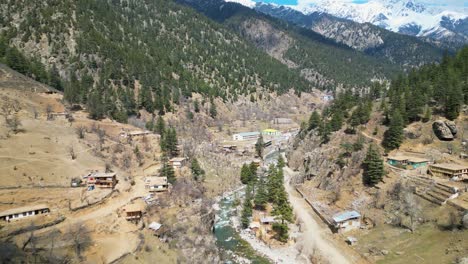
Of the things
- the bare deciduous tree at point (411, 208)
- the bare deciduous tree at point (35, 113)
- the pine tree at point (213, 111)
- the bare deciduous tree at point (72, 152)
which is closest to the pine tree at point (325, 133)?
the bare deciduous tree at point (411, 208)

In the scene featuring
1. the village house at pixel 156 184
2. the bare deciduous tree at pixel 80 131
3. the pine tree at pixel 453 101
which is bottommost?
the village house at pixel 156 184

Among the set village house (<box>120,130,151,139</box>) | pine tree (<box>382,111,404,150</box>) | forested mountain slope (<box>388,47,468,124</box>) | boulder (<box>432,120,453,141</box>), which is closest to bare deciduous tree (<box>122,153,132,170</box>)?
village house (<box>120,130,151,139</box>)

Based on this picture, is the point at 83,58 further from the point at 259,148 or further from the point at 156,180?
the point at 156,180

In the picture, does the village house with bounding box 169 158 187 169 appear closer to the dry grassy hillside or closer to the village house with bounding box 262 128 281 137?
the dry grassy hillside

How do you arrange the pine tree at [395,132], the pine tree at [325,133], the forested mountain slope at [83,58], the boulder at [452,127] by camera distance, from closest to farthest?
the boulder at [452,127]
the pine tree at [395,132]
the pine tree at [325,133]
the forested mountain slope at [83,58]

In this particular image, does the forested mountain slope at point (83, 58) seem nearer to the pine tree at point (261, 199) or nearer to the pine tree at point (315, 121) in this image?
the pine tree at point (261, 199)

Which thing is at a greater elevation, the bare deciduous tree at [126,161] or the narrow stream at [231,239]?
the bare deciduous tree at [126,161]
